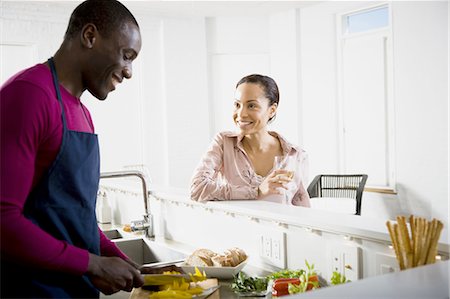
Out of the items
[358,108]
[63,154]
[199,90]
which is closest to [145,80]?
[199,90]

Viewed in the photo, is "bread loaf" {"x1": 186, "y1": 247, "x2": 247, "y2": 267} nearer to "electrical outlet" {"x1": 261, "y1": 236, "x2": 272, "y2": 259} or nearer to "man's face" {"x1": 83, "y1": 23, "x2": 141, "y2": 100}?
"electrical outlet" {"x1": 261, "y1": 236, "x2": 272, "y2": 259}

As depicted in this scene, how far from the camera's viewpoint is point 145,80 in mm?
7379

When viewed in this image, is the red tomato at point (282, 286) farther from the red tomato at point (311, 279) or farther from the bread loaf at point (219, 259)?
the bread loaf at point (219, 259)

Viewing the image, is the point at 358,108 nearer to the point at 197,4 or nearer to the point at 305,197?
the point at 197,4

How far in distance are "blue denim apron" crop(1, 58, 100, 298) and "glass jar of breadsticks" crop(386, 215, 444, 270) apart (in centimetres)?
70

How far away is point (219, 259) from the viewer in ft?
5.85

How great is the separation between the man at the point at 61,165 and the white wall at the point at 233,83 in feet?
15.6

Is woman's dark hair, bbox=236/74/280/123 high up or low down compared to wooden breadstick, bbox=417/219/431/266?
up

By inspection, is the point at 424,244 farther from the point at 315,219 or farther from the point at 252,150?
the point at 252,150

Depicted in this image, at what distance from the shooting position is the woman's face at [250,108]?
2.42m

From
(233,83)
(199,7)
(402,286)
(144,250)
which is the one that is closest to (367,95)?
(233,83)

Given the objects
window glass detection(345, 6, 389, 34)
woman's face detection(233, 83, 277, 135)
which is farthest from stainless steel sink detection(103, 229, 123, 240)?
window glass detection(345, 6, 389, 34)

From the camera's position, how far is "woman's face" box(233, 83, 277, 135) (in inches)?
95.3

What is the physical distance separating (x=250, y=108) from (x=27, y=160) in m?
1.49
